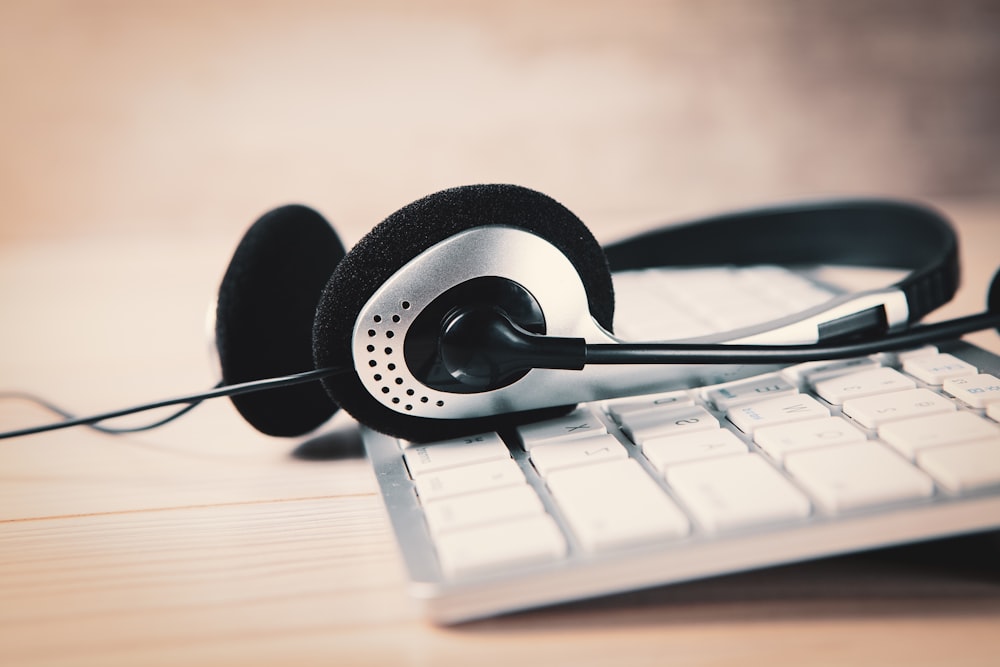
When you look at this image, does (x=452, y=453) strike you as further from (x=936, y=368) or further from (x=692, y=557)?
(x=936, y=368)

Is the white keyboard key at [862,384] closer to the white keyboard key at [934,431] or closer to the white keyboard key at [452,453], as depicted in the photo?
the white keyboard key at [934,431]

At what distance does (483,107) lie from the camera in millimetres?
957

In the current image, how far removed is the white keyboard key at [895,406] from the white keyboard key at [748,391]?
0.04m

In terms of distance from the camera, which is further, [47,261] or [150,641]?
[47,261]

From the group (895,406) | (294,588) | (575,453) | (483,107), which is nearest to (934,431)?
(895,406)

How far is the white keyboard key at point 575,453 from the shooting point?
0.33m

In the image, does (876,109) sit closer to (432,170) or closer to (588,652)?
(432,170)

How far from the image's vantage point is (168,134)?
0.93m

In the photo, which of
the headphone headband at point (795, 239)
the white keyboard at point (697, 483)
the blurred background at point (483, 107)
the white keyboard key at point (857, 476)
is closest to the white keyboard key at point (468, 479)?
the white keyboard at point (697, 483)

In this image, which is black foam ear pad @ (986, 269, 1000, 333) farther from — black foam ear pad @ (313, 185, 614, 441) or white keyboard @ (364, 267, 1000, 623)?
black foam ear pad @ (313, 185, 614, 441)

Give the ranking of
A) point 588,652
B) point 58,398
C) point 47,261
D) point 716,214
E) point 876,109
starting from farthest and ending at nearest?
point 876,109 < point 47,261 < point 716,214 < point 58,398 < point 588,652

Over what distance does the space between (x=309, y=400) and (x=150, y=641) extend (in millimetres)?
158

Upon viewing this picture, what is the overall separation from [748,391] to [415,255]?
0.17 metres

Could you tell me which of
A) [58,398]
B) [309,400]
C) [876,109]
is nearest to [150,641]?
[309,400]
